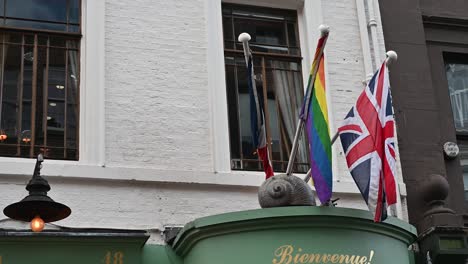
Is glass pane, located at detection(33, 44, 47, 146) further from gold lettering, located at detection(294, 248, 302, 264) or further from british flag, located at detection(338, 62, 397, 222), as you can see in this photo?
british flag, located at detection(338, 62, 397, 222)

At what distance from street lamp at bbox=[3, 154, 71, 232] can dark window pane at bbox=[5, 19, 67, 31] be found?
2705 mm

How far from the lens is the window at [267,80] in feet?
33.0

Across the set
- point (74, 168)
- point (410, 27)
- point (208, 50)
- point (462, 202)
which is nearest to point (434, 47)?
point (410, 27)

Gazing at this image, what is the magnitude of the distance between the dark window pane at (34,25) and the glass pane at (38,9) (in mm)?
66

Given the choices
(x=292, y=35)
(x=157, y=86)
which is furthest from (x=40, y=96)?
(x=292, y=35)

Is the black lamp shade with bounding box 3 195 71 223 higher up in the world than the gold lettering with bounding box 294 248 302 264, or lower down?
higher up

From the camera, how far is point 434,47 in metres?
11.6

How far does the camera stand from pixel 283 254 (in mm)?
7953

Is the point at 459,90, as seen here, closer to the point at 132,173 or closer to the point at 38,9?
the point at 132,173

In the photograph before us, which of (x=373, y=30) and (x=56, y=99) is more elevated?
(x=373, y=30)

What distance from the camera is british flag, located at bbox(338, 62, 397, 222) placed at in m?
7.88

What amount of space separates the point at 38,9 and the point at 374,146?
4.72m

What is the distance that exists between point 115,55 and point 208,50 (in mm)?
1207

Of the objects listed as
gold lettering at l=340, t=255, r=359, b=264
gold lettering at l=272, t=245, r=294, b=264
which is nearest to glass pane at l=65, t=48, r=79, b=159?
gold lettering at l=272, t=245, r=294, b=264
